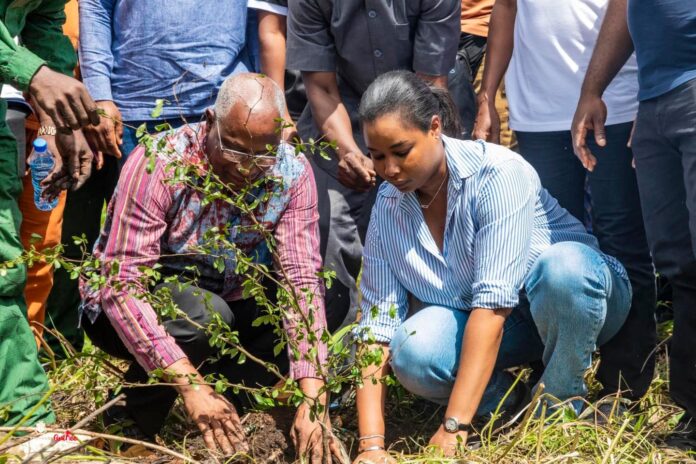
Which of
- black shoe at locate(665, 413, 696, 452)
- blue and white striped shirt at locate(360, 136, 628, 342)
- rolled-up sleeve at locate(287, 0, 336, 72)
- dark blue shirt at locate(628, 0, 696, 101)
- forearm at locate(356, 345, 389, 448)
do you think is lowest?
black shoe at locate(665, 413, 696, 452)

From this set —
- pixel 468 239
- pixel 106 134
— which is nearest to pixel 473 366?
pixel 468 239

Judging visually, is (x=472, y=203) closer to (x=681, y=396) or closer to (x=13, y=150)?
(x=681, y=396)

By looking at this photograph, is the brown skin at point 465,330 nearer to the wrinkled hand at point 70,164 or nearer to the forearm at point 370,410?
the forearm at point 370,410

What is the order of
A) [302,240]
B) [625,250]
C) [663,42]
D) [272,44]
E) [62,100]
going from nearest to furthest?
[62,100] → [663,42] → [302,240] → [625,250] → [272,44]

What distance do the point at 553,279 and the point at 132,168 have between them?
1.45m

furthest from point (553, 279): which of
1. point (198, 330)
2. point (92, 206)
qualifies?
point (92, 206)

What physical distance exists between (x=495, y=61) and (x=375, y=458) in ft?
6.27

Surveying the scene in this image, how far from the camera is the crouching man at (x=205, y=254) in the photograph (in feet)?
11.7

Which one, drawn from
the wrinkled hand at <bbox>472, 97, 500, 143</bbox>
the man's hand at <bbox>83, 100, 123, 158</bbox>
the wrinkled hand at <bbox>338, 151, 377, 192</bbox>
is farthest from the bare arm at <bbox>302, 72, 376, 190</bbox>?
the man's hand at <bbox>83, 100, 123, 158</bbox>

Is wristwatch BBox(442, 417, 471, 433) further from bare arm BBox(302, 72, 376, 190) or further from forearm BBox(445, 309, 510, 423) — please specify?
bare arm BBox(302, 72, 376, 190)

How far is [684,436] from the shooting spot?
3758mm

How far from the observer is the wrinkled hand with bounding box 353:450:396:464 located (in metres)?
3.49

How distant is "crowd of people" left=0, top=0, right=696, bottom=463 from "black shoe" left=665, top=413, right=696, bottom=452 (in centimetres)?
1

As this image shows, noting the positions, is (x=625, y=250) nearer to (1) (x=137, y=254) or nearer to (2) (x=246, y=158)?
(2) (x=246, y=158)
